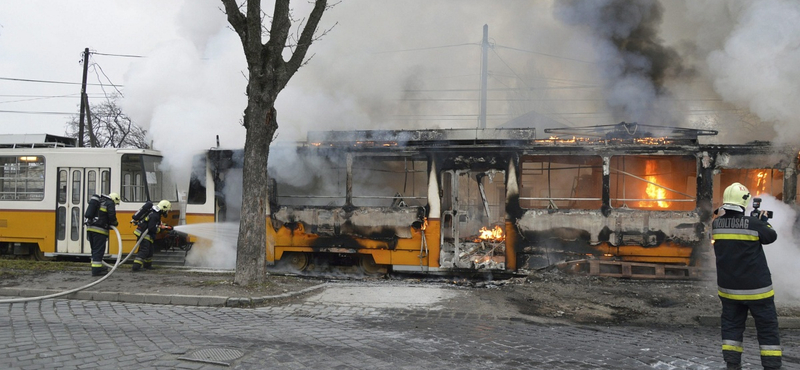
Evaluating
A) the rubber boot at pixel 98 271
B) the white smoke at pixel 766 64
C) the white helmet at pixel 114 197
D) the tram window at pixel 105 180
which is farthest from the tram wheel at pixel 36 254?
the white smoke at pixel 766 64

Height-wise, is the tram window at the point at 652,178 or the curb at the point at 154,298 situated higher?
the tram window at the point at 652,178

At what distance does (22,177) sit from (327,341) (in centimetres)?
970

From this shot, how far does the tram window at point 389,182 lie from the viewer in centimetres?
1011

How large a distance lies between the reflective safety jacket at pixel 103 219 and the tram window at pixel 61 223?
2132 millimetres

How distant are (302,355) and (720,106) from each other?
431 inches

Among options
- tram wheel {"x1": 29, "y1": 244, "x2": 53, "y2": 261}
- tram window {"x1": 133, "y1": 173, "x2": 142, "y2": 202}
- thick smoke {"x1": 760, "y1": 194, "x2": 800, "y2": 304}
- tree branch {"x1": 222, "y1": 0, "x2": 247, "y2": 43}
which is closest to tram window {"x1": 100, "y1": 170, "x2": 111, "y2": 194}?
tram window {"x1": 133, "y1": 173, "x2": 142, "y2": 202}

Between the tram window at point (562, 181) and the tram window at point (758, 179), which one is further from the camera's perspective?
the tram window at point (562, 181)

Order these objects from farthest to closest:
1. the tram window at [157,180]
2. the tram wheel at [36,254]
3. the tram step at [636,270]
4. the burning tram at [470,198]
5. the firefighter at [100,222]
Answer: the tram wheel at [36,254]
the tram window at [157,180]
the firefighter at [100,222]
the burning tram at [470,198]
the tram step at [636,270]

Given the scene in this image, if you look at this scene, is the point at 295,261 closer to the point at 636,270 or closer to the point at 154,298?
→ the point at 154,298

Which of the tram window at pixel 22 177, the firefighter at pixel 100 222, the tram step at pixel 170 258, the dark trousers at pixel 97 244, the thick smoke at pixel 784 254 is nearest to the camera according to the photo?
the thick smoke at pixel 784 254

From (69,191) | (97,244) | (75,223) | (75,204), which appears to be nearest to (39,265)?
(75,223)

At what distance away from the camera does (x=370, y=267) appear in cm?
1005

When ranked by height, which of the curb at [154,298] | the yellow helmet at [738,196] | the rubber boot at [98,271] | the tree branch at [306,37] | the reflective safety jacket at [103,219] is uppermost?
the tree branch at [306,37]

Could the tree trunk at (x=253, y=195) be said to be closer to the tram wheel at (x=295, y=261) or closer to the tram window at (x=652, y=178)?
the tram wheel at (x=295, y=261)
